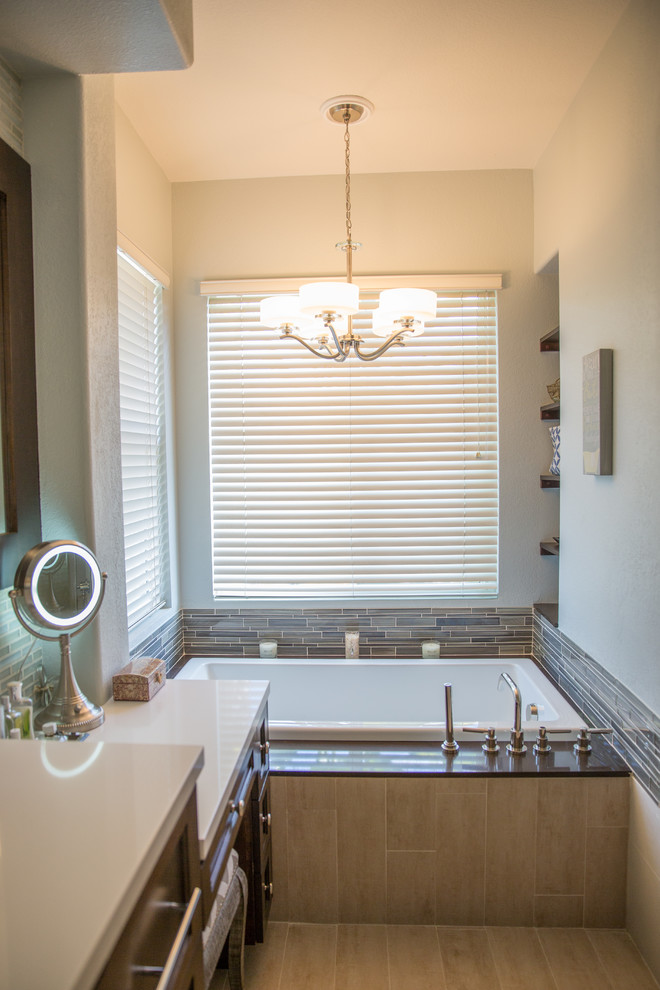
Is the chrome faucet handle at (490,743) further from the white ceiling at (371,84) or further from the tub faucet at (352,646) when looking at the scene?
the white ceiling at (371,84)

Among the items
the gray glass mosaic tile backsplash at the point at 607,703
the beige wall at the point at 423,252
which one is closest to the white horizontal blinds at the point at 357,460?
the beige wall at the point at 423,252

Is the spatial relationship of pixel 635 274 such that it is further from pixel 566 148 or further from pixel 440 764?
pixel 440 764

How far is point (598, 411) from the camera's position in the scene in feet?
7.36

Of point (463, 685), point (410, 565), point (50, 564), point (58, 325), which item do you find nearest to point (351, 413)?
point (410, 565)

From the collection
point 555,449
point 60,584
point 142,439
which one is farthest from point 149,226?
point 555,449

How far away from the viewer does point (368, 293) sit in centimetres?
319

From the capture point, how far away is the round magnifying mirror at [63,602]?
1.59 meters

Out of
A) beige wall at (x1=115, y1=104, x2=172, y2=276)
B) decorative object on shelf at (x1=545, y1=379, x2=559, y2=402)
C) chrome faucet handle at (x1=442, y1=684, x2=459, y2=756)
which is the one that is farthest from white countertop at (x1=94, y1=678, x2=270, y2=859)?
decorative object on shelf at (x1=545, y1=379, x2=559, y2=402)

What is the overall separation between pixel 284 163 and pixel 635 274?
1744 mm

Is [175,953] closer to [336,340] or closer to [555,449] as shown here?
[336,340]

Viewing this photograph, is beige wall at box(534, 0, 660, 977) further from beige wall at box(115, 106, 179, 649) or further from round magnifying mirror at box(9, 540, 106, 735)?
beige wall at box(115, 106, 179, 649)

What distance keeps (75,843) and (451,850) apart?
1.67 metres

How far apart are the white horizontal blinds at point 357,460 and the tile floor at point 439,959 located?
1501mm

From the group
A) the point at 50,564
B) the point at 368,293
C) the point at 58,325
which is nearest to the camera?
the point at 50,564
